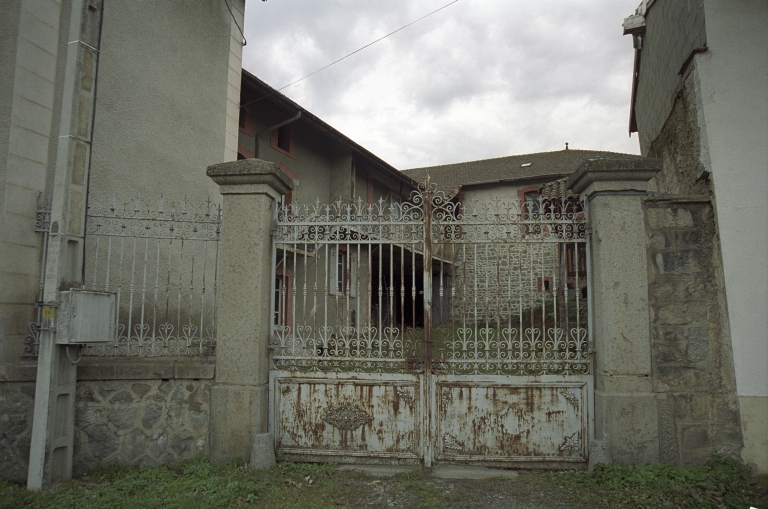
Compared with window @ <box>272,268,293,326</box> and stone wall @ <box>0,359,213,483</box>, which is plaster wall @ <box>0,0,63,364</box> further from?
window @ <box>272,268,293,326</box>

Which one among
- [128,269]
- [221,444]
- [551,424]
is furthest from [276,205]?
[551,424]

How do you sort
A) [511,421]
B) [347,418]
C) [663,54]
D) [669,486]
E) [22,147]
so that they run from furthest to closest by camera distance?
1. [663,54]
2. [22,147]
3. [347,418]
4. [511,421]
5. [669,486]

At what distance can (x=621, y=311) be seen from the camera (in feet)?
15.8

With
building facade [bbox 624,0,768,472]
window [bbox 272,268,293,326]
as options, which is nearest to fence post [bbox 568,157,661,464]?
building facade [bbox 624,0,768,472]

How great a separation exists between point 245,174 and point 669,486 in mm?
4596

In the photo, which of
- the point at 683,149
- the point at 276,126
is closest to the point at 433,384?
the point at 683,149

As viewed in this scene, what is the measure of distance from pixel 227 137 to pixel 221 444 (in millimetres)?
6009

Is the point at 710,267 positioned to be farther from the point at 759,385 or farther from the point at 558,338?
the point at 558,338

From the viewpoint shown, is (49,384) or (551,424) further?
(551,424)

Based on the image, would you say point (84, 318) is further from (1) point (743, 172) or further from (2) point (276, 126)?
(2) point (276, 126)

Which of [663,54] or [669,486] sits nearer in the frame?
[669,486]

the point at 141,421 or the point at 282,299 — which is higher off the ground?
the point at 282,299

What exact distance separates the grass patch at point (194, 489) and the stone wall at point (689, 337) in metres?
2.98

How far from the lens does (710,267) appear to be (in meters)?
4.84
